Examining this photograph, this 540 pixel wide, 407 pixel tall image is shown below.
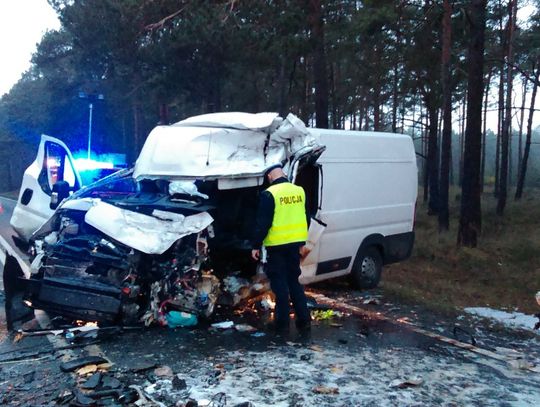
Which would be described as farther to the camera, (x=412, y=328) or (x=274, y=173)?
(x=412, y=328)

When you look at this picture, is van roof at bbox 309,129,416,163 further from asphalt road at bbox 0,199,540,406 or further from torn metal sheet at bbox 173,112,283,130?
asphalt road at bbox 0,199,540,406

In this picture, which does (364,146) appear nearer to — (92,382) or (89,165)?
(89,165)

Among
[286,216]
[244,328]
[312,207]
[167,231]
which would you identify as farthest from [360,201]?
[167,231]

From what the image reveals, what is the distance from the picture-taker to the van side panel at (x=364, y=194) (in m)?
7.50

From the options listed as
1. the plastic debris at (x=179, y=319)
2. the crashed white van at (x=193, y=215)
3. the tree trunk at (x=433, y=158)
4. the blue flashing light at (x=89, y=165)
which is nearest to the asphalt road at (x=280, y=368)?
the plastic debris at (x=179, y=319)

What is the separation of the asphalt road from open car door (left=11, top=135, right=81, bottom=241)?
2.19 meters

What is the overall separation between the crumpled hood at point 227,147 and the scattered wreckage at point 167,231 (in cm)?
1

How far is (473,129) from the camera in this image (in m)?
13.8

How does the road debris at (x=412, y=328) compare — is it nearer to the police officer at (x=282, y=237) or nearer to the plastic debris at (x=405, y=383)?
the police officer at (x=282, y=237)

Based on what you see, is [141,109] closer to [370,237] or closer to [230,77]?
[230,77]

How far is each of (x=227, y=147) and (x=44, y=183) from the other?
10.6ft

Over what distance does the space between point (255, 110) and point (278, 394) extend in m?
26.9

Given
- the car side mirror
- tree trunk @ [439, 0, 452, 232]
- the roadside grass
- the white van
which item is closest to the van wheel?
the white van

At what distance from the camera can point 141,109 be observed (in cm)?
3419
